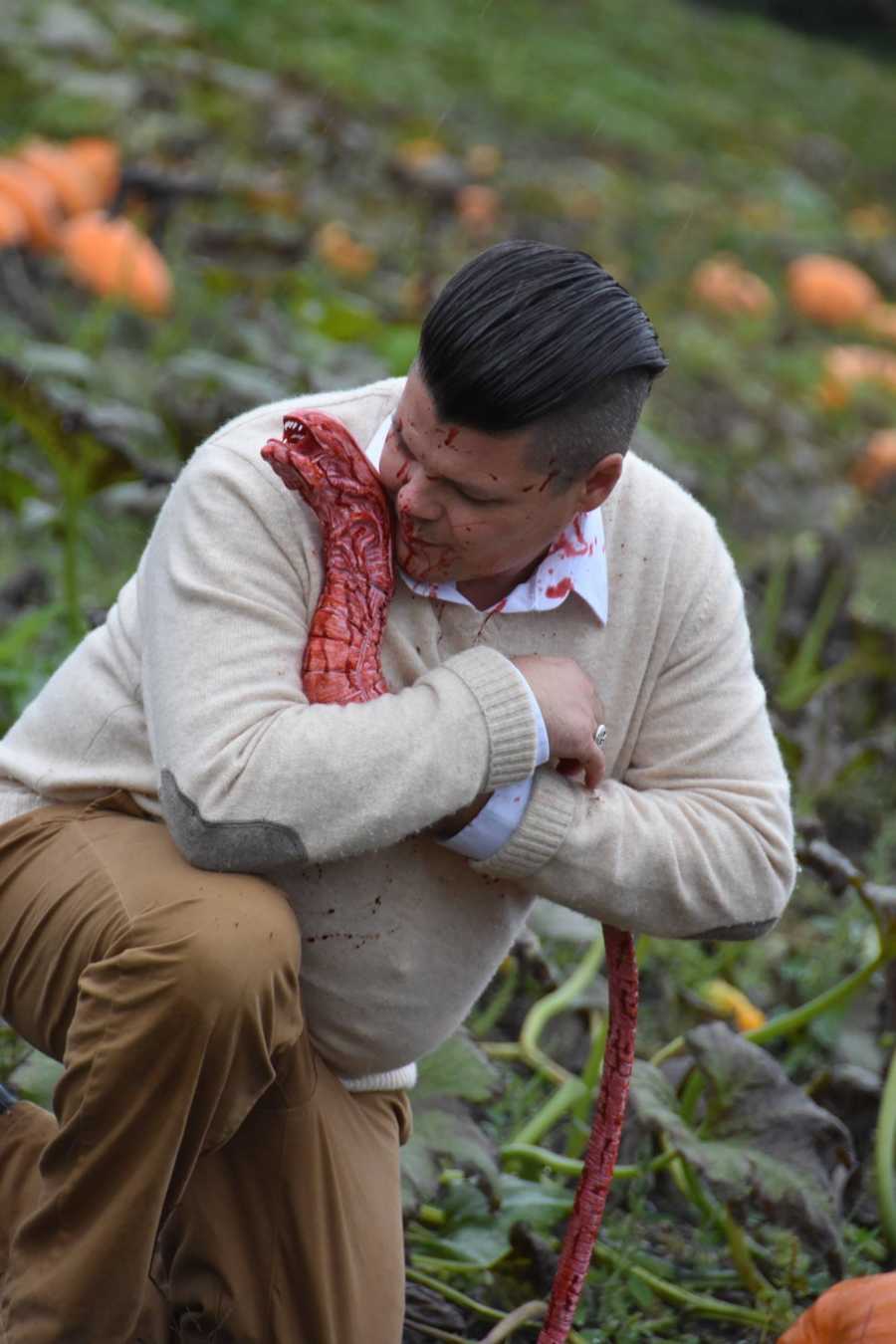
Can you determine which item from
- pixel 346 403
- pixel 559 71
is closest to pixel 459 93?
pixel 559 71

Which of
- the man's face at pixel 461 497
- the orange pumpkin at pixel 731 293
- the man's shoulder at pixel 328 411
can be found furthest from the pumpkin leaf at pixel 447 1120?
the orange pumpkin at pixel 731 293

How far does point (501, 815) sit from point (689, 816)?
0.83 feet

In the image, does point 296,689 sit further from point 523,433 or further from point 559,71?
point 559,71

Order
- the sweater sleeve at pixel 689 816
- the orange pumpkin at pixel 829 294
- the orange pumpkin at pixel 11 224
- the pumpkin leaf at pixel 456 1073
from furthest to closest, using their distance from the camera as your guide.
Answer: the orange pumpkin at pixel 829 294, the orange pumpkin at pixel 11 224, the pumpkin leaf at pixel 456 1073, the sweater sleeve at pixel 689 816

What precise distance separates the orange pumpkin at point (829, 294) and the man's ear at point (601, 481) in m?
6.22

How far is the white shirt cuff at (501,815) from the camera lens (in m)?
1.94

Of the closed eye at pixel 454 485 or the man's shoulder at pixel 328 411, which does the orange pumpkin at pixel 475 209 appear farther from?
the closed eye at pixel 454 485

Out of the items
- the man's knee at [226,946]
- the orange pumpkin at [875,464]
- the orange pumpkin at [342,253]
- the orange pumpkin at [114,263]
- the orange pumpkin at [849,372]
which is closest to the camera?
the man's knee at [226,946]

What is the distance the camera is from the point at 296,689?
192 centimetres

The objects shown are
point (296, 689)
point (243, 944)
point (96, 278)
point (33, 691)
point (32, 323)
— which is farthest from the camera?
point (32, 323)

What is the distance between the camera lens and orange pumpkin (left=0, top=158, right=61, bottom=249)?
472 centimetres

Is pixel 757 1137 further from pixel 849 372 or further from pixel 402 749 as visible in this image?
pixel 849 372

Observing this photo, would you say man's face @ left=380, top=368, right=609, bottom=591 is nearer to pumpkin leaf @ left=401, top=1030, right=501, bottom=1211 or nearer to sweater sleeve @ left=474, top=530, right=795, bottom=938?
sweater sleeve @ left=474, top=530, right=795, bottom=938

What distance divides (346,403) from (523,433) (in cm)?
29
